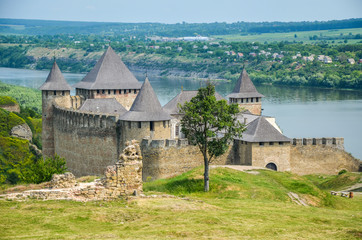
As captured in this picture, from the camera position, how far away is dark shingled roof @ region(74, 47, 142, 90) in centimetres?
3600

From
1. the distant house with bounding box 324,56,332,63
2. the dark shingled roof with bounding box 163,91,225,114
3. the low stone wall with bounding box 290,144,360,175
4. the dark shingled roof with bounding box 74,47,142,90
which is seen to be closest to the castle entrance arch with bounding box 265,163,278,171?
the low stone wall with bounding box 290,144,360,175

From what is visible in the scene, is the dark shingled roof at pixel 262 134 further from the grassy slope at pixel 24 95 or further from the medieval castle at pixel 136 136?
the grassy slope at pixel 24 95

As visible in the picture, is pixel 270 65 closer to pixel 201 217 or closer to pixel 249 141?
pixel 249 141

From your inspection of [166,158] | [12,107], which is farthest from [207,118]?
[12,107]

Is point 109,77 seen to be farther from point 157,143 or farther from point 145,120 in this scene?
point 157,143

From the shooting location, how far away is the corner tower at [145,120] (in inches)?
1104

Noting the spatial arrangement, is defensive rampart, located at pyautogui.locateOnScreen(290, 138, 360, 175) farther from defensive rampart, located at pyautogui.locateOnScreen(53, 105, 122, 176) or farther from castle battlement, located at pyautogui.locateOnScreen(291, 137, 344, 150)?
defensive rampart, located at pyautogui.locateOnScreen(53, 105, 122, 176)

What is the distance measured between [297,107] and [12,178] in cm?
3822

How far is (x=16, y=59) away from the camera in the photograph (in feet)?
514

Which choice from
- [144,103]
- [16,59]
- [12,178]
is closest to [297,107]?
[12,178]

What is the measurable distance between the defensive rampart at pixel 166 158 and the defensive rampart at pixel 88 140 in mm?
1963

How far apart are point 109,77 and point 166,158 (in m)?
10.1

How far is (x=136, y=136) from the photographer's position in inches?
1112

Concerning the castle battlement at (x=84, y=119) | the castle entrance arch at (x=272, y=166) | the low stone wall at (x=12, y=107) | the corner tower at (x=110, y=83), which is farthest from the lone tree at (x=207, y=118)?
the low stone wall at (x=12, y=107)
